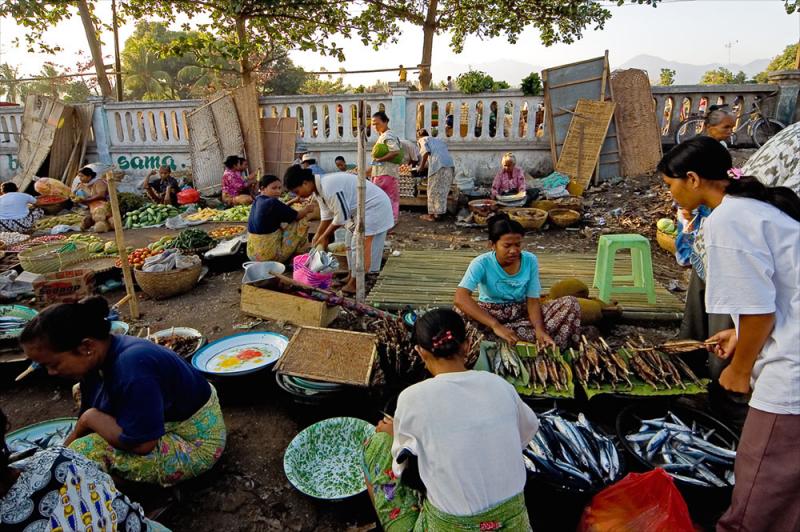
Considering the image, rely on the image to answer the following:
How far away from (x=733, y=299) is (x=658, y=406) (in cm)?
155

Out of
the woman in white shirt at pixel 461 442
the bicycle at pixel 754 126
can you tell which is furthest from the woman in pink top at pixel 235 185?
the bicycle at pixel 754 126

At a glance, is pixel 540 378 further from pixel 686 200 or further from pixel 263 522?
pixel 263 522

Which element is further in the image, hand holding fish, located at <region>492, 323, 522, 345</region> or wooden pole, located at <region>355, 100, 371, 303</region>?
wooden pole, located at <region>355, 100, 371, 303</region>

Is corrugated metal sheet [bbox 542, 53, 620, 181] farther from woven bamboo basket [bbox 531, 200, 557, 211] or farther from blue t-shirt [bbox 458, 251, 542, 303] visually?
blue t-shirt [bbox 458, 251, 542, 303]

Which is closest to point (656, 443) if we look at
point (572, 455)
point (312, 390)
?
point (572, 455)

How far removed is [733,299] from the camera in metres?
1.67

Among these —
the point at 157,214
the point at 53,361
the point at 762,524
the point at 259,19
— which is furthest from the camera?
the point at 259,19

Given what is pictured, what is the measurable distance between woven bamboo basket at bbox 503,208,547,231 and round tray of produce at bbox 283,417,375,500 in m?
5.54

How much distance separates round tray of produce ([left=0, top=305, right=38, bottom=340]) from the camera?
3.82m

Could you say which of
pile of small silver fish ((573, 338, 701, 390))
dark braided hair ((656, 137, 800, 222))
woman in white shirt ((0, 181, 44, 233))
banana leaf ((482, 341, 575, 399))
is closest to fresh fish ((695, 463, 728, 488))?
pile of small silver fish ((573, 338, 701, 390))

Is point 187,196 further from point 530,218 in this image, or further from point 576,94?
point 576,94

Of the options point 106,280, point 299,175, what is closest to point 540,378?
point 299,175

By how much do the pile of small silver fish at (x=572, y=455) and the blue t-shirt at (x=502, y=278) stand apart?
111 centimetres

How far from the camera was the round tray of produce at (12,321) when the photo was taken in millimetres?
3820
